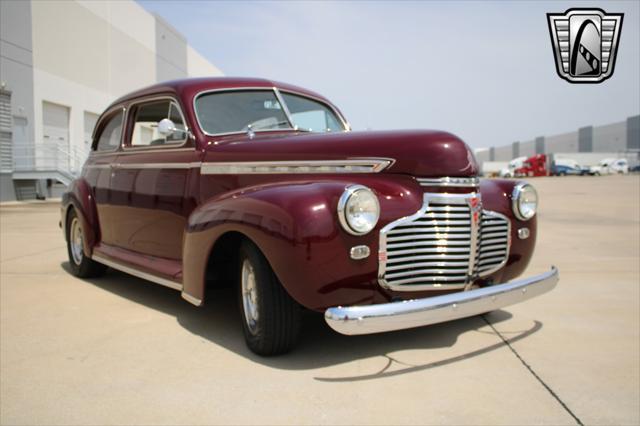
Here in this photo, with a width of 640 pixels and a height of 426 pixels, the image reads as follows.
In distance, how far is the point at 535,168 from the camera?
5403 centimetres

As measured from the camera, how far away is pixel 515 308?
14.0 feet

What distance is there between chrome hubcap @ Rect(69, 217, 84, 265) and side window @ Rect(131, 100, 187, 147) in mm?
1332

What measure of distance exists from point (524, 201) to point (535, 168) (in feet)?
178

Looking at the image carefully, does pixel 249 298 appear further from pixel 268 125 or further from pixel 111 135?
pixel 111 135

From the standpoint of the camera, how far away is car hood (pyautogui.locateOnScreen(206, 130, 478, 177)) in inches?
120

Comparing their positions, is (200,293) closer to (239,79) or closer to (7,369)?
(7,369)

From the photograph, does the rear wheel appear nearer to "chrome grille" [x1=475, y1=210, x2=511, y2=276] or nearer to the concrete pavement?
the concrete pavement

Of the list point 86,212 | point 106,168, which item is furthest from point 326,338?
point 86,212

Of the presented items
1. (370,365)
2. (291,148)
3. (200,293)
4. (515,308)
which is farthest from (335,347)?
(515,308)

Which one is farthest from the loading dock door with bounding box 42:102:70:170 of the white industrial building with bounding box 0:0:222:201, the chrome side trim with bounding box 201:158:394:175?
the chrome side trim with bounding box 201:158:394:175

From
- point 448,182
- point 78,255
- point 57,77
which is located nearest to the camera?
point 448,182

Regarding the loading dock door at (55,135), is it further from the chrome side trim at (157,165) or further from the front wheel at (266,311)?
the front wheel at (266,311)

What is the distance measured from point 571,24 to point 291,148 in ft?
15.8

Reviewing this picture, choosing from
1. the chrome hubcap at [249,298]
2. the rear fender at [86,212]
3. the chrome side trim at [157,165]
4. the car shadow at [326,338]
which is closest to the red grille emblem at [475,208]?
the car shadow at [326,338]
